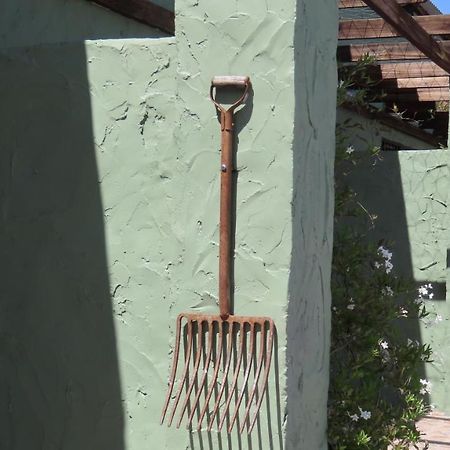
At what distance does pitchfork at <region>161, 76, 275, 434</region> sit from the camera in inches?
147

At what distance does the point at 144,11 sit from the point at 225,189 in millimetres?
2592

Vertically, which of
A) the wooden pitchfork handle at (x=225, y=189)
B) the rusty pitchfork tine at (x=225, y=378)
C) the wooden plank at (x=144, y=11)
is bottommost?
the rusty pitchfork tine at (x=225, y=378)

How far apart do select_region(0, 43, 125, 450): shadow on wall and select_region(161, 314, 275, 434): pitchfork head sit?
420 mm

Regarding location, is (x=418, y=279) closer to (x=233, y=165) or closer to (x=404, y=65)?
(x=404, y=65)

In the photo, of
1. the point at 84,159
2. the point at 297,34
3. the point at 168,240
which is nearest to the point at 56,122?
the point at 84,159

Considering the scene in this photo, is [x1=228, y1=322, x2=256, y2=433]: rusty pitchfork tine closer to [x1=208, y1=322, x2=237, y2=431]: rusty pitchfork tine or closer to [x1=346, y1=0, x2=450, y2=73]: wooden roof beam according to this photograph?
[x1=208, y1=322, x2=237, y2=431]: rusty pitchfork tine

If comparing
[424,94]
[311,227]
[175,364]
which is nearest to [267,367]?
[175,364]

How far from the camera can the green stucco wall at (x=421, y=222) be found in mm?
6973

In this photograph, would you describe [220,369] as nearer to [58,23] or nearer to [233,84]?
[233,84]

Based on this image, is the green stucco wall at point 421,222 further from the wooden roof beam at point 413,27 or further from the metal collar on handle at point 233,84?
the metal collar on handle at point 233,84

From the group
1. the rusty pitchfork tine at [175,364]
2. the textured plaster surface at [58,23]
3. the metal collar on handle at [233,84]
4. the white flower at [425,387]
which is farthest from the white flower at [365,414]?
the textured plaster surface at [58,23]

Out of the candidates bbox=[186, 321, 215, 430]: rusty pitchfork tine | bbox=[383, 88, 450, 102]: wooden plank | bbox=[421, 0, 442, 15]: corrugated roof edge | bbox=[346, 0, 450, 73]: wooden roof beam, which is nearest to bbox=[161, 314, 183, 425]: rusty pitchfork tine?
bbox=[186, 321, 215, 430]: rusty pitchfork tine

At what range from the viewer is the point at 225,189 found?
3.77 metres

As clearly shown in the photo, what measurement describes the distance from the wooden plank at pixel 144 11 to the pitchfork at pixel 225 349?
213cm
